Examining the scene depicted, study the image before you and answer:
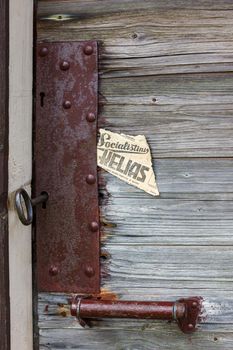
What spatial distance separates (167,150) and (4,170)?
1.27 ft

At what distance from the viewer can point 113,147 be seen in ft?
4.90

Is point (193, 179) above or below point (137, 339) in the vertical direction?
above

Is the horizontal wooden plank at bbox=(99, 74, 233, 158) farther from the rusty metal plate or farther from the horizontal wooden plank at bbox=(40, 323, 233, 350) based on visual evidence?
the horizontal wooden plank at bbox=(40, 323, 233, 350)

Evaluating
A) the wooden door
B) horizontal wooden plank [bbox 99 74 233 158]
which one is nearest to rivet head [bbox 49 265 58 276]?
the wooden door

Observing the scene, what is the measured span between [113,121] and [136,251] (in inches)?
12.4

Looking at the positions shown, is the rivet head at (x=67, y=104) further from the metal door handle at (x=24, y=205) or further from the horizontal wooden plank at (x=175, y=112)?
the metal door handle at (x=24, y=205)

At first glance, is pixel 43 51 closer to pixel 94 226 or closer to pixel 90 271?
pixel 94 226

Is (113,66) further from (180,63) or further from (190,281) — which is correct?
(190,281)

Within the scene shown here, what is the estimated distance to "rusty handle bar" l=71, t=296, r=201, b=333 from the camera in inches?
55.6

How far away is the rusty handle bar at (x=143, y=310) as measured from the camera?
141 cm

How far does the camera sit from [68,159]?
150 centimetres

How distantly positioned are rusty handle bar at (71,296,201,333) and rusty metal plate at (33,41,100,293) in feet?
0.21

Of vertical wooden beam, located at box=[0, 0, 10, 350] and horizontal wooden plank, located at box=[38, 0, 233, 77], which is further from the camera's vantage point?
horizontal wooden plank, located at box=[38, 0, 233, 77]

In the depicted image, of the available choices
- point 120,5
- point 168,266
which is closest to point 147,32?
point 120,5
